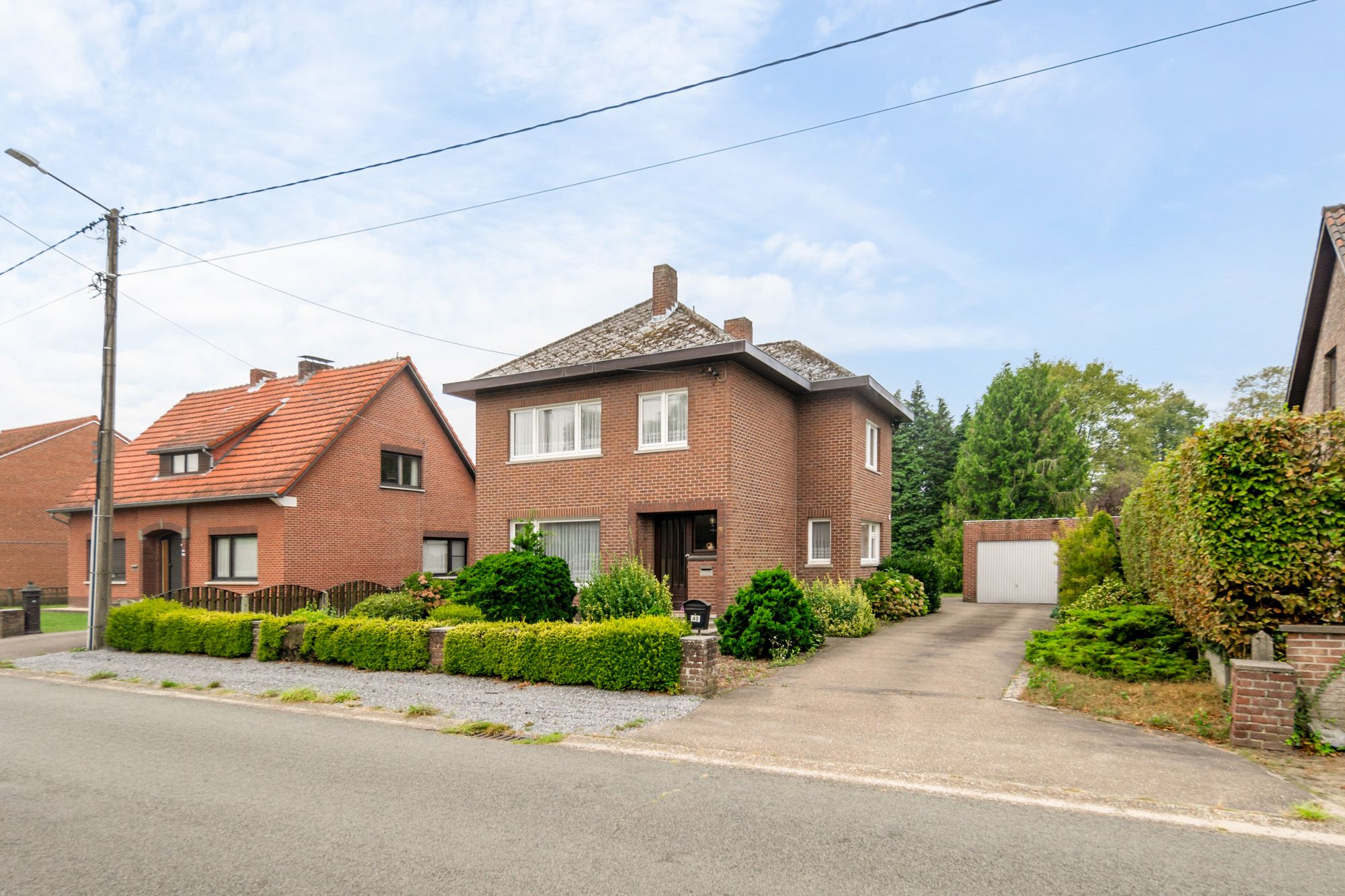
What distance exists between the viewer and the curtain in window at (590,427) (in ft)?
59.0

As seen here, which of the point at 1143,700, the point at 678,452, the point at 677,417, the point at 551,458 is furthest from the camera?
the point at 551,458

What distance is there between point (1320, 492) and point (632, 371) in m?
12.2

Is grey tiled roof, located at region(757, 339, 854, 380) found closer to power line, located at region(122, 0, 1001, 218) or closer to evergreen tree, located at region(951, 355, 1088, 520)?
power line, located at region(122, 0, 1001, 218)

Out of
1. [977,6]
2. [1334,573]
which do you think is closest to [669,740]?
[1334,573]

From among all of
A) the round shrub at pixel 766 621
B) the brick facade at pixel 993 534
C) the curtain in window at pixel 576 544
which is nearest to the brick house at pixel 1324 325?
the brick facade at pixel 993 534

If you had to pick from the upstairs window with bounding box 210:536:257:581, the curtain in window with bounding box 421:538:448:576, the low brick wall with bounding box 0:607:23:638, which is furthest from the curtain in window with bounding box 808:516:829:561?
the low brick wall with bounding box 0:607:23:638

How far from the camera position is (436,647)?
11898mm

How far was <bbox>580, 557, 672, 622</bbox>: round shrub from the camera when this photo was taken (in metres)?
13.4

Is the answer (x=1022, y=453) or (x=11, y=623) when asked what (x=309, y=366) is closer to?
(x=11, y=623)

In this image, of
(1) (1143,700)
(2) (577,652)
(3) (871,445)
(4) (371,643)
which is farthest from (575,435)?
(1) (1143,700)

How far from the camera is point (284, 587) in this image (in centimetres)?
1695

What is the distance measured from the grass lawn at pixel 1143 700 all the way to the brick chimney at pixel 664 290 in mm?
12200

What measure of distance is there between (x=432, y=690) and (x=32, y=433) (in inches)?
1331

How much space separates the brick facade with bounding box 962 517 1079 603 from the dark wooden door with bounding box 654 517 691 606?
46.0 feet
